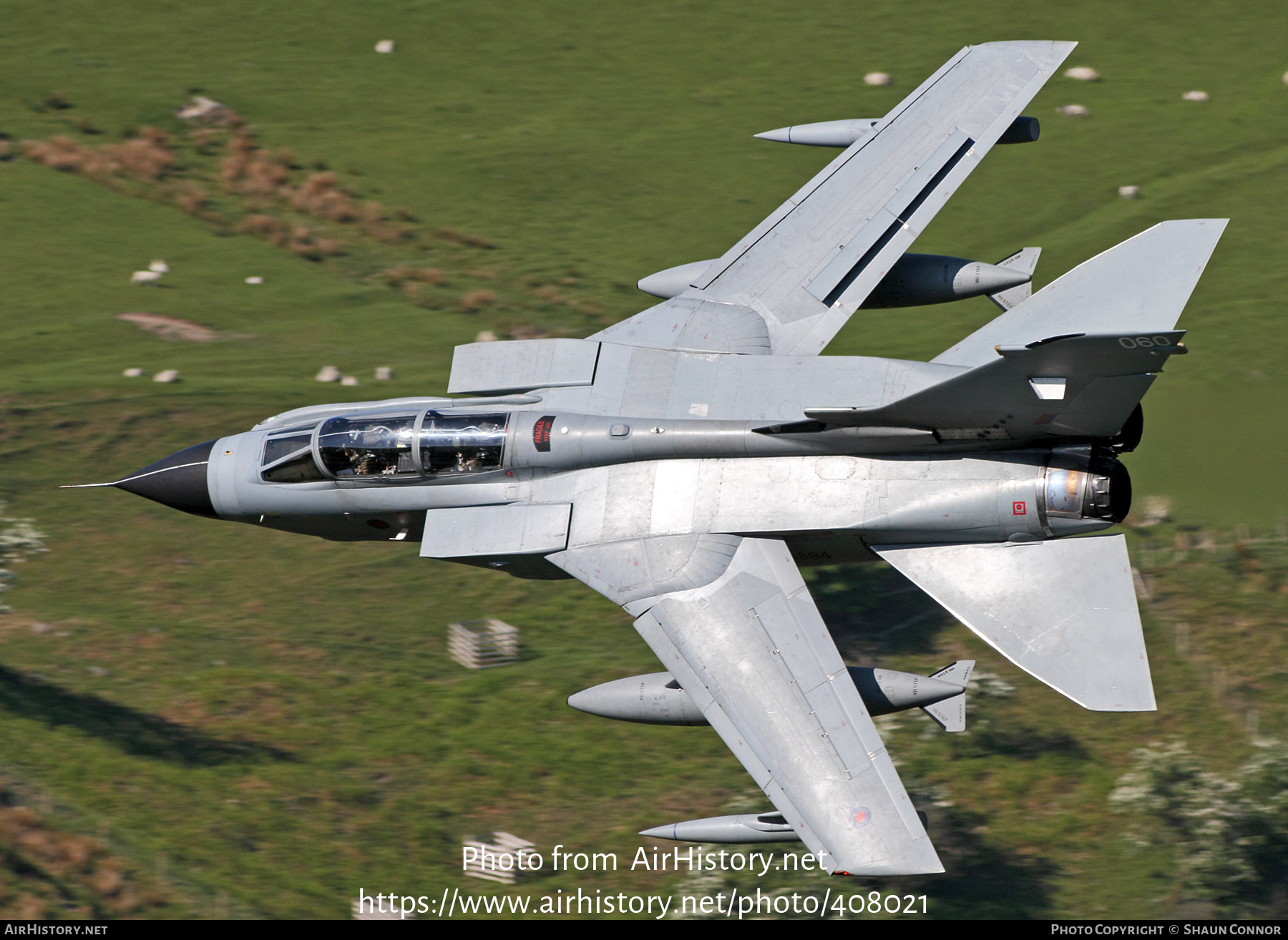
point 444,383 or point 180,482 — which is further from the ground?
point 444,383

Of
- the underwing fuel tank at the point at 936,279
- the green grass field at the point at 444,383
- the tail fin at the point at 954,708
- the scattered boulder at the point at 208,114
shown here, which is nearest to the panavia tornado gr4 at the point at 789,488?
the tail fin at the point at 954,708

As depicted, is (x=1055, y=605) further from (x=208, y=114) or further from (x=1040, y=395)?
(x=208, y=114)

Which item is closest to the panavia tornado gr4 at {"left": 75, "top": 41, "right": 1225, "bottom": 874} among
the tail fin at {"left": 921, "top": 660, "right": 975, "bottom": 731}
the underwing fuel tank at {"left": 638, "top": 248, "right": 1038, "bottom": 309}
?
the tail fin at {"left": 921, "top": 660, "right": 975, "bottom": 731}

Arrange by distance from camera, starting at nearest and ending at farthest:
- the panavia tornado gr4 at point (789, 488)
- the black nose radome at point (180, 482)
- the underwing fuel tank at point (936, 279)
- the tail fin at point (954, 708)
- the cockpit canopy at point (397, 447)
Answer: the panavia tornado gr4 at point (789, 488)
the tail fin at point (954, 708)
the cockpit canopy at point (397, 447)
the black nose radome at point (180, 482)
the underwing fuel tank at point (936, 279)

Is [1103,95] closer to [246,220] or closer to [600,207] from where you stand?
[600,207]

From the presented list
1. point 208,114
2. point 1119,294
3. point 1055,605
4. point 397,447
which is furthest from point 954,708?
point 208,114

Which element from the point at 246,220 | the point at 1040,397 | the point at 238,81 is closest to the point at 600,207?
the point at 246,220

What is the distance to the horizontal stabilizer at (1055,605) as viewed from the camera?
16.7 meters

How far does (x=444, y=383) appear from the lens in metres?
27.3

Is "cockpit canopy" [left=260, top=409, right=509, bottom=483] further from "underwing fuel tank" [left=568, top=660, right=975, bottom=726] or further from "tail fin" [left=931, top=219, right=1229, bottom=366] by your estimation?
"tail fin" [left=931, top=219, right=1229, bottom=366]

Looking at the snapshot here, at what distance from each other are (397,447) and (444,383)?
337 inches

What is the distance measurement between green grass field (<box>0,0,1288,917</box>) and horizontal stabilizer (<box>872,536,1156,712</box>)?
402cm

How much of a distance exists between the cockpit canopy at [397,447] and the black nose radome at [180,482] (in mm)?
1237

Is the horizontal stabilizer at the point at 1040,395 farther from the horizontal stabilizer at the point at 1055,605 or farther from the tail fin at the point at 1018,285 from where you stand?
the tail fin at the point at 1018,285
